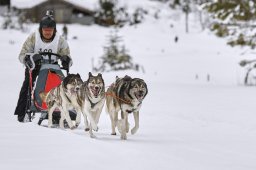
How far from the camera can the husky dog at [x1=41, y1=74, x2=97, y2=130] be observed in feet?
25.8

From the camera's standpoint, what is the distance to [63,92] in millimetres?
8078

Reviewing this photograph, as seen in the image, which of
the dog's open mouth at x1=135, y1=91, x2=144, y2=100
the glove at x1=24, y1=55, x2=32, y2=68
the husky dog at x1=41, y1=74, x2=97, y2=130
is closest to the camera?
the dog's open mouth at x1=135, y1=91, x2=144, y2=100

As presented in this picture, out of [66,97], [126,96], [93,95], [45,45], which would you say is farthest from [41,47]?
[126,96]

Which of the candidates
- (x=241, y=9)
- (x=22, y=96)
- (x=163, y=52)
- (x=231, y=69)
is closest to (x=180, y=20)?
(x=163, y=52)

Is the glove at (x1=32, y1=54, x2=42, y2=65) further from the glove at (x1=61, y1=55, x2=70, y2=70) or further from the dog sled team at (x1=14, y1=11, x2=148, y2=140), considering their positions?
the glove at (x1=61, y1=55, x2=70, y2=70)

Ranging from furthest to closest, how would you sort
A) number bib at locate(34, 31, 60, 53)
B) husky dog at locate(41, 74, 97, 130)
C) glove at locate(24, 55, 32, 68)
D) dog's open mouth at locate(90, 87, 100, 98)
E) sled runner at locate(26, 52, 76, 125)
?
1. number bib at locate(34, 31, 60, 53)
2. sled runner at locate(26, 52, 76, 125)
3. glove at locate(24, 55, 32, 68)
4. husky dog at locate(41, 74, 97, 130)
5. dog's open mouth at locate(90, 87, 100, 98)

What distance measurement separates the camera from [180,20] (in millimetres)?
70625

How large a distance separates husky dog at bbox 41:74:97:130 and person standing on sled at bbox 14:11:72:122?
49 centimetres

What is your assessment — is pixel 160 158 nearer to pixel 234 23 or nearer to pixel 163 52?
pixel 234 23

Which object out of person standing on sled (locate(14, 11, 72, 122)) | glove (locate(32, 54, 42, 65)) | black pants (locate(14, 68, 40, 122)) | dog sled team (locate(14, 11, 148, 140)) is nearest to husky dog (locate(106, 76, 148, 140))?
dog sled team (locate(14, 11, 148, 140))

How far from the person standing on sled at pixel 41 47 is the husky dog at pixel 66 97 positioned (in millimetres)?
495

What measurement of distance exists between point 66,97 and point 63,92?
0.09 meters

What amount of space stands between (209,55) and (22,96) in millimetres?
32408

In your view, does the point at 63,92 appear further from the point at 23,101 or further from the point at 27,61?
the point at 23,101
